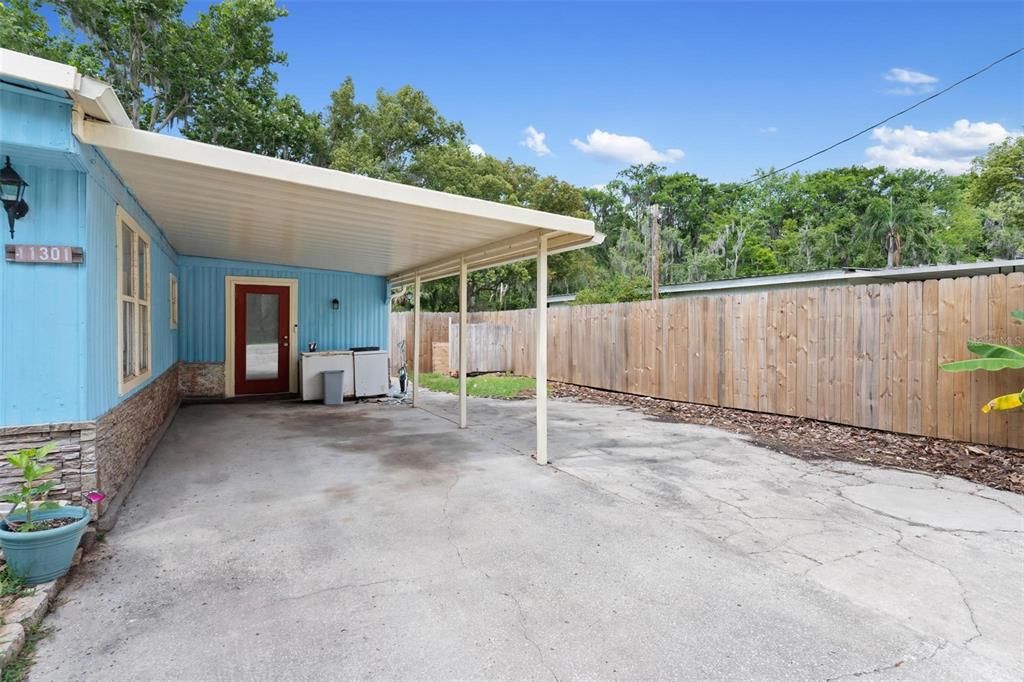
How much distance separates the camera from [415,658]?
84.1 inches

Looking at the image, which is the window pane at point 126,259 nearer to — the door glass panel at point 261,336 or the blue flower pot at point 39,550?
the blue flower pot at point 39,550

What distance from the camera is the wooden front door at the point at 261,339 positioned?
929 cm

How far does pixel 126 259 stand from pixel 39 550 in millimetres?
2762

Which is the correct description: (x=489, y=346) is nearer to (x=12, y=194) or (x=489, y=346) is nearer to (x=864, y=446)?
(x=864, y=446)

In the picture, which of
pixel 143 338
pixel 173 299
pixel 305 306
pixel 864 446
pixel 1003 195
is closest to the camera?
pixel 143 338

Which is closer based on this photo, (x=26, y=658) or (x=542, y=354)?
(x=26, y=658)

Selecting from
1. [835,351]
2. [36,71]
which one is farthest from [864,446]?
[36,71]

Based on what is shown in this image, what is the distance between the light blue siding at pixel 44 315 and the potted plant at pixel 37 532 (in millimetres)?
456

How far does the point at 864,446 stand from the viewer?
5879mm

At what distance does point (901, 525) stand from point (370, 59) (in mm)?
19733

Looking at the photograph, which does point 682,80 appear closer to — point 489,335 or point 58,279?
point 489,335

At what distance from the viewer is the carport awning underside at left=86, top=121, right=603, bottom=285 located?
3453mm

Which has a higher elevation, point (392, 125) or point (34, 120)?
point (392, 125)

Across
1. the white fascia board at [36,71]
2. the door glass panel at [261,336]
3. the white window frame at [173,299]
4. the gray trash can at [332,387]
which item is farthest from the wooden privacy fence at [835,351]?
the white fascia board at [36,71]
